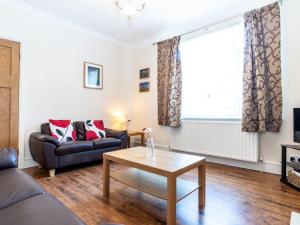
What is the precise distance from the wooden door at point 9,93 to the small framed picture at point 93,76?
3.89ft

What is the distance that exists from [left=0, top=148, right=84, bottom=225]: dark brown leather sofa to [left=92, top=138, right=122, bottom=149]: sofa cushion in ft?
5.67

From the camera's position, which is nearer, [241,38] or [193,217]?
[193,217]

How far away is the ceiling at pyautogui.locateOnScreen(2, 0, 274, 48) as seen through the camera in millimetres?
3016

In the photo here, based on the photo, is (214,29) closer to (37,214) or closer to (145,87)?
(145,87)

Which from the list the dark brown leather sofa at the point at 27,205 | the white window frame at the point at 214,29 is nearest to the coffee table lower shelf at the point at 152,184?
the dark brown leather sofa at the point at 27,205

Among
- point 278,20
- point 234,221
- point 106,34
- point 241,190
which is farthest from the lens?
point 106,34

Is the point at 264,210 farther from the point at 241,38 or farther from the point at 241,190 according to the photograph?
the point at 241,38

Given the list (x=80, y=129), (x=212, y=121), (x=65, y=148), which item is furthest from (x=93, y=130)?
(x=212, y=121)

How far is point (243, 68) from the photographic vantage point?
2941 mm

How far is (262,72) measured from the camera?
2736mm

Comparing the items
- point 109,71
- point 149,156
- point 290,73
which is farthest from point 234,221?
point 109,71

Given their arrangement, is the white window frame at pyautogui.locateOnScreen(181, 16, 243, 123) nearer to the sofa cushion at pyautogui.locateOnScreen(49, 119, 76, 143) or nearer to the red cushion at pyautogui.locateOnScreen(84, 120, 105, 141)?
the red cushion at pyautogui.locateOnScreen(84, 120, 105, 141)

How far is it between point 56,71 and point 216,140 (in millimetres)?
3113

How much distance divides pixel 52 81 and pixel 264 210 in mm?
3602
